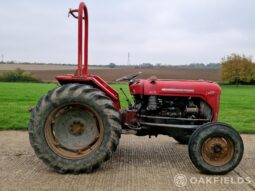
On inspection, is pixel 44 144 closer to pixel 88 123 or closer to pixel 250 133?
pixel 88 123

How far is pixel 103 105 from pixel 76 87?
49 centimetres

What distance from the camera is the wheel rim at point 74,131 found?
635 cm

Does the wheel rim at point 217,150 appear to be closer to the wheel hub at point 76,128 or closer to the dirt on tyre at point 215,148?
the dirt on tyre at point 215,148

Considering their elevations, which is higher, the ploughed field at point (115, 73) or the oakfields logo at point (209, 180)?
the oakfields logo at point (209, 180)

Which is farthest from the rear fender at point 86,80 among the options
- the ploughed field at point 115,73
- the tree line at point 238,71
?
the tree line at point 238,71

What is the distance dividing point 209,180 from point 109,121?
5.54 ft

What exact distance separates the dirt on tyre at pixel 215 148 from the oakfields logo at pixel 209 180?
0.21 meters

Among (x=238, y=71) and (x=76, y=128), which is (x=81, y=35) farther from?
(x=238, y=71)

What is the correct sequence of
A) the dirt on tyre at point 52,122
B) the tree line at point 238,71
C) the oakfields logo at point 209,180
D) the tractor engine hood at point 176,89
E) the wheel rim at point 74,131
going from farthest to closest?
the tree line at point 238,71 < the tractor engine hood at point 176,89 < the wheel rim at point 74,131 < the dirt on tyre at point 52,122 < the oakfields logo at point 209,180

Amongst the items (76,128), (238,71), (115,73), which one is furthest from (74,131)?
(238,71)

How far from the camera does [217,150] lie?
6.38 m

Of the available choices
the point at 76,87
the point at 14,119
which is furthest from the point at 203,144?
the point at 14,119

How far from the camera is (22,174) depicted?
5941mm

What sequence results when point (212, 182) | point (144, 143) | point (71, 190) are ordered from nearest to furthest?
point (71, 190) → point (212, 182) → point (144, 143)
